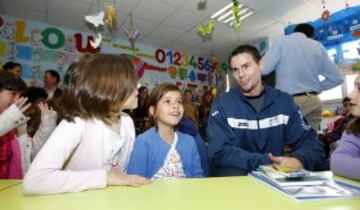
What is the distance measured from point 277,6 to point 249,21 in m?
0.62

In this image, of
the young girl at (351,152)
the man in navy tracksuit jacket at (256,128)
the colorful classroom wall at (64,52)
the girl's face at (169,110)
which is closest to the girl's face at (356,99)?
the young girl at (351,152)

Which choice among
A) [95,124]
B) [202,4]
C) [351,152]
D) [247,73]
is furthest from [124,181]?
[202,4]

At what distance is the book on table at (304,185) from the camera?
0.65 meters

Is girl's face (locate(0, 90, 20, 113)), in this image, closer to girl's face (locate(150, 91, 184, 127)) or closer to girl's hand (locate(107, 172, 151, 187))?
girl's face (locate(150, 91, 184, 127))

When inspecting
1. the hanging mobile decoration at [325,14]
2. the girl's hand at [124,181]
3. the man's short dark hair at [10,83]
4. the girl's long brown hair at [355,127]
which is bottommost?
the girl's hand at [124,181]

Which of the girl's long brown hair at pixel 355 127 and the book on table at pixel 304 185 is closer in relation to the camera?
the book on table at pixel 304 185

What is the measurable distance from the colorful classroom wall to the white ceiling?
17 cm

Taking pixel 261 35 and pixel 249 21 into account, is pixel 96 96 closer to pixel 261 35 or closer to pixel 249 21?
pixel 249 21

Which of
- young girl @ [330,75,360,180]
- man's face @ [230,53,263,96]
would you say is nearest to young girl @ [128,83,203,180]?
man's face @ [230,53,263,96]

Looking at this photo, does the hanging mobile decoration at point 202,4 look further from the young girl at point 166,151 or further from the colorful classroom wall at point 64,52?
the young girl at point 166,151

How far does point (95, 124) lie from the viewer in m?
1.01

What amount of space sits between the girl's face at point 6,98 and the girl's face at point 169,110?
859mm

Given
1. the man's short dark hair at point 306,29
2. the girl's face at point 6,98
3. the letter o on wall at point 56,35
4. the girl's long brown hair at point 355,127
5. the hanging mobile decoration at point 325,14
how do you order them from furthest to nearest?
the letter o on wall at point 56,35 < the hanging mobile decoration at point 325,14 < the man's short dark hair at point 306,29 < the girl's face at point 6,98 < the girl's long brown hair at point 355,127

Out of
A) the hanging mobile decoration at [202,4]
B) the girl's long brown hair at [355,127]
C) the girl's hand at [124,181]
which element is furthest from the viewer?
the hanging mobile decoration at [202,4]
